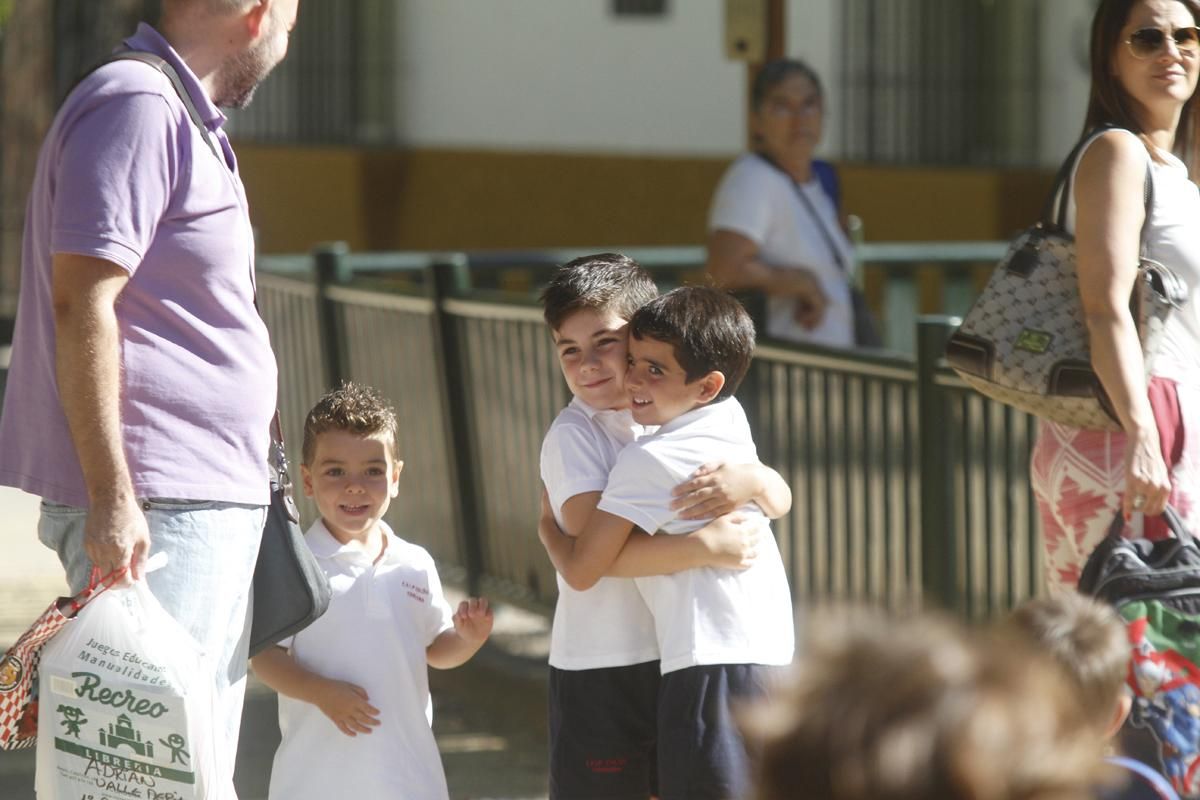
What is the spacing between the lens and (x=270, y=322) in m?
8.66

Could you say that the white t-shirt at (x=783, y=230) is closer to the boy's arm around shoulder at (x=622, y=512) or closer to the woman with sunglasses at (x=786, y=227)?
the woman with sunglasses at (x=786, y=227)

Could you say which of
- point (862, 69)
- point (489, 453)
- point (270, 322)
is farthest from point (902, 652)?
point (862, 69)

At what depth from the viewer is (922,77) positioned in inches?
595

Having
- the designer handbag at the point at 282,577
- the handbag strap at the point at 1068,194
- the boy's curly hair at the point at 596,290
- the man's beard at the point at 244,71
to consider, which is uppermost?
the man's beard at the point at 244,71

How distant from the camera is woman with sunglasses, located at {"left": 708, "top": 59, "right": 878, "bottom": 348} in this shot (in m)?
6.25

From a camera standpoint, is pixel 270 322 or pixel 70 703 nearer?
pixel 70 703

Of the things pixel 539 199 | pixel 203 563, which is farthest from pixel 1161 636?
pixel 539 199

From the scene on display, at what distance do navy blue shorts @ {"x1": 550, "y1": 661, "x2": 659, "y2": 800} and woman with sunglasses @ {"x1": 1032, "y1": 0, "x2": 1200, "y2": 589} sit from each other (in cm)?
91

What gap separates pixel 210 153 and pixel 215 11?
24 centimetres

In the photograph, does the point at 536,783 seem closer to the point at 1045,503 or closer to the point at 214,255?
the point at 1045,503

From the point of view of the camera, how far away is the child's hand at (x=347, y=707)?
3.47 metres

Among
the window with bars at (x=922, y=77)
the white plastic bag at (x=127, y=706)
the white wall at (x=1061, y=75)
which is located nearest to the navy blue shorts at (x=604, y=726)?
the white plastic bag at (x=127, y=706)

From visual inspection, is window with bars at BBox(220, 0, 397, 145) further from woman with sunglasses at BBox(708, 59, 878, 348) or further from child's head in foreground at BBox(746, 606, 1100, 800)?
child's head in foreground at BBox(746, 606, 1100, 800)

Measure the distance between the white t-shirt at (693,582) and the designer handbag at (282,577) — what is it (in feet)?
1.73
